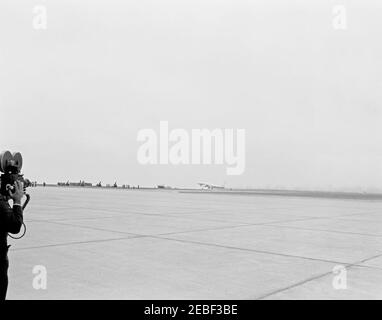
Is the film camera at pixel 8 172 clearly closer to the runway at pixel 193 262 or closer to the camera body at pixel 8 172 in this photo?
the camera body at pixel 8 172

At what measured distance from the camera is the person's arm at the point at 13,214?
3562 mm

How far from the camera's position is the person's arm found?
11.7 feet

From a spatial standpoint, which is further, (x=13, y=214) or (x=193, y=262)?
(x=193, y=262)

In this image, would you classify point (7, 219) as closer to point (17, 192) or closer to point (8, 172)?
point (17, 192)

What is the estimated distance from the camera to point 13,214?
11.8 feet

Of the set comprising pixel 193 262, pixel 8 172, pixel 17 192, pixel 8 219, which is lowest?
pixel 193 262

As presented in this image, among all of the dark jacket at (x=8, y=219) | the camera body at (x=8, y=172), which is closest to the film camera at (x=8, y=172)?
the camera body at (x=8, y=172)

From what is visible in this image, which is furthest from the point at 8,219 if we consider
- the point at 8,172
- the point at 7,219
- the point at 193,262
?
the point at 193,262

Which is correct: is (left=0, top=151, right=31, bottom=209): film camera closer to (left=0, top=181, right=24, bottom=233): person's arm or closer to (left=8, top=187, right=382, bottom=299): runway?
(left=0, top=181, right=24, bottom=233): person's arm

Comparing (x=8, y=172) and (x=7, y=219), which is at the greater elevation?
(x=8, y=172)

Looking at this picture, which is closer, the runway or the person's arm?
the person's arm

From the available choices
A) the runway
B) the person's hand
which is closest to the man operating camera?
the person's hand

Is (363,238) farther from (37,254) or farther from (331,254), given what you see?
(37,254)
